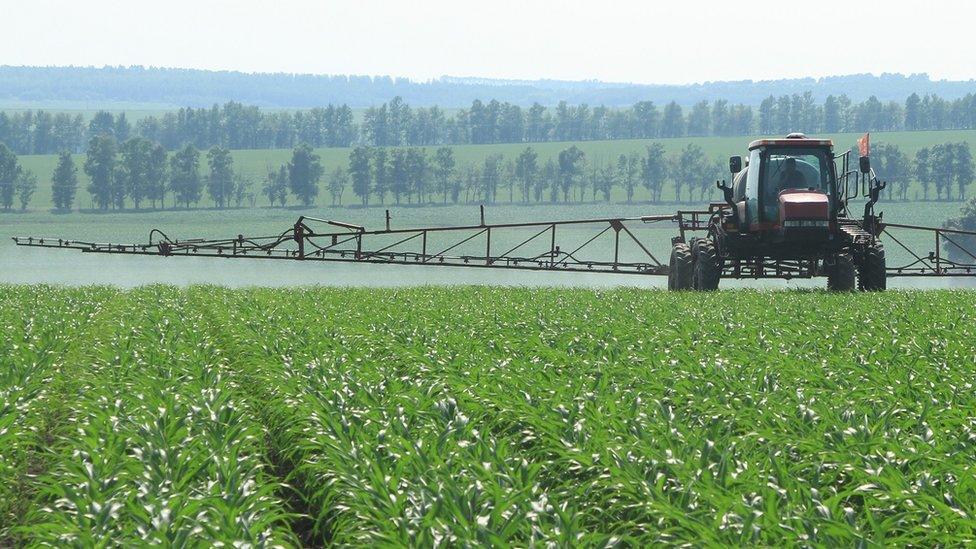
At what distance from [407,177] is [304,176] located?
14.1 meters

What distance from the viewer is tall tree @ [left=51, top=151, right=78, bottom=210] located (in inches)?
5837

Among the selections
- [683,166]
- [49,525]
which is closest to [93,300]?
[49,525]

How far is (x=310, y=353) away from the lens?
1210cm

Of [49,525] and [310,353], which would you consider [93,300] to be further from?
[49,525]

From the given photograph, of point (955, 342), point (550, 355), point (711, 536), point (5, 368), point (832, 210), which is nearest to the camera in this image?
point (711, 536)

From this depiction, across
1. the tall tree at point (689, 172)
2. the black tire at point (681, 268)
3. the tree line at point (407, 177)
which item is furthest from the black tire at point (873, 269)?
the tall tree at point (689, 172)

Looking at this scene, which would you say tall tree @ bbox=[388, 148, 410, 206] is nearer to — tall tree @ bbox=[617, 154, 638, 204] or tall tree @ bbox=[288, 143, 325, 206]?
tall tree @ bbox=[288, 143, 325, 206]

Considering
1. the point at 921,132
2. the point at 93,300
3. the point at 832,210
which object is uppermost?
the point at 921,132

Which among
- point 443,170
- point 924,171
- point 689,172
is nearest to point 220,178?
point 443,170

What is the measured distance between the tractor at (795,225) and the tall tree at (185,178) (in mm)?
132320

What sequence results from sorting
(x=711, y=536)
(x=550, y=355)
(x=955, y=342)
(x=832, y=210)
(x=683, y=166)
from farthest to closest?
1. (x=683, y=166)
2. (x=832, y=210)
3. (x=955, y=342)
4. (x=550, y=355)
5. (x=711, y=536)

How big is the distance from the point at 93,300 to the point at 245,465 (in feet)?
59.4

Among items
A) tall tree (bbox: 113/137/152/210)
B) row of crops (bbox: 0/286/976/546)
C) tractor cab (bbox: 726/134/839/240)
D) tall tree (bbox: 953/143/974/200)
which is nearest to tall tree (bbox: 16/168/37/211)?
tall tree (bbox: 113/137/152/210)

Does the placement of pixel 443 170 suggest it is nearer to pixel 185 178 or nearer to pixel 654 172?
pixel 654 172
